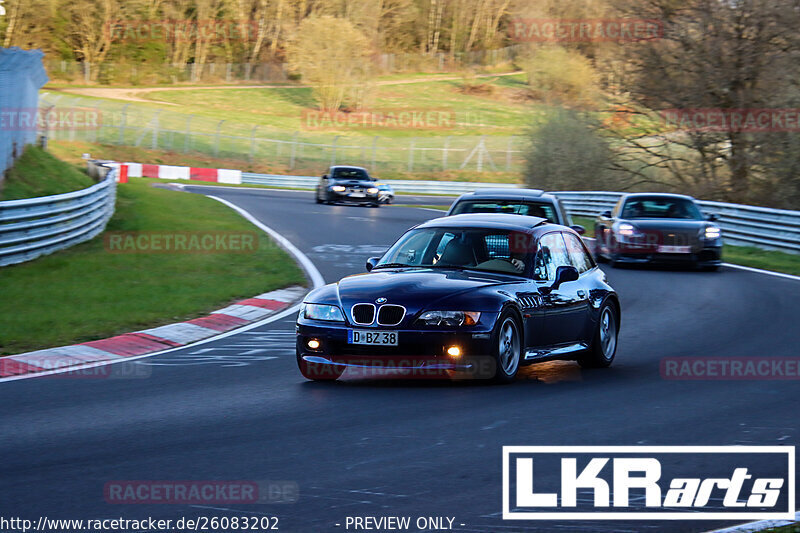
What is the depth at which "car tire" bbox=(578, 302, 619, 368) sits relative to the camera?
34.0ft

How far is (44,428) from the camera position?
24.1ft

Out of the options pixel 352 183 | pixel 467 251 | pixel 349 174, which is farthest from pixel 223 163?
pixel 467 251

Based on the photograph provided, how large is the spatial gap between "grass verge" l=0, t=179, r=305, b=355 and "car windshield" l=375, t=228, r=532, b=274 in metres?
3.90

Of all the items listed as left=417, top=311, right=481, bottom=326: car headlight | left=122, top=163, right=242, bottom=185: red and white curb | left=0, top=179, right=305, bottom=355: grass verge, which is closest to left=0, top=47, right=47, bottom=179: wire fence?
left=0, top=179, right=305, bottom=355: grass verge

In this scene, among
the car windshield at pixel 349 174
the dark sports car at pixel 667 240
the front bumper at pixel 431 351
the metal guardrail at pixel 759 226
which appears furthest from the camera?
the car windshield at pixel 349 174

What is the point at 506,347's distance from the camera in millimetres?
9039

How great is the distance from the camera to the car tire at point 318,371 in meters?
9.14

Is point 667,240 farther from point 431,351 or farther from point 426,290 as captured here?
point 431,351

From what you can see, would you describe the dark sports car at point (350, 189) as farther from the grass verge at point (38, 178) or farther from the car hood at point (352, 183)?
the grass verge at point (38, 178)

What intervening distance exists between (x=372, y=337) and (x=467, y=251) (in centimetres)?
159

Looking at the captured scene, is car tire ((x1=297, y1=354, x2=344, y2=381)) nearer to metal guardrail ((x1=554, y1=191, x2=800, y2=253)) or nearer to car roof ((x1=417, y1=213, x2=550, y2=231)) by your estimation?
car roof ((x1=417, y1=213, x2=550, y2=231))

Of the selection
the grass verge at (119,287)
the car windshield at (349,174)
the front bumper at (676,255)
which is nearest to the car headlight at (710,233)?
the front bumper at (676,255)

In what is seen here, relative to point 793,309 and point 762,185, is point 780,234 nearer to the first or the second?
point 762,185

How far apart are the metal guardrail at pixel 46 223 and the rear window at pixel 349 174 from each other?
15528mm
